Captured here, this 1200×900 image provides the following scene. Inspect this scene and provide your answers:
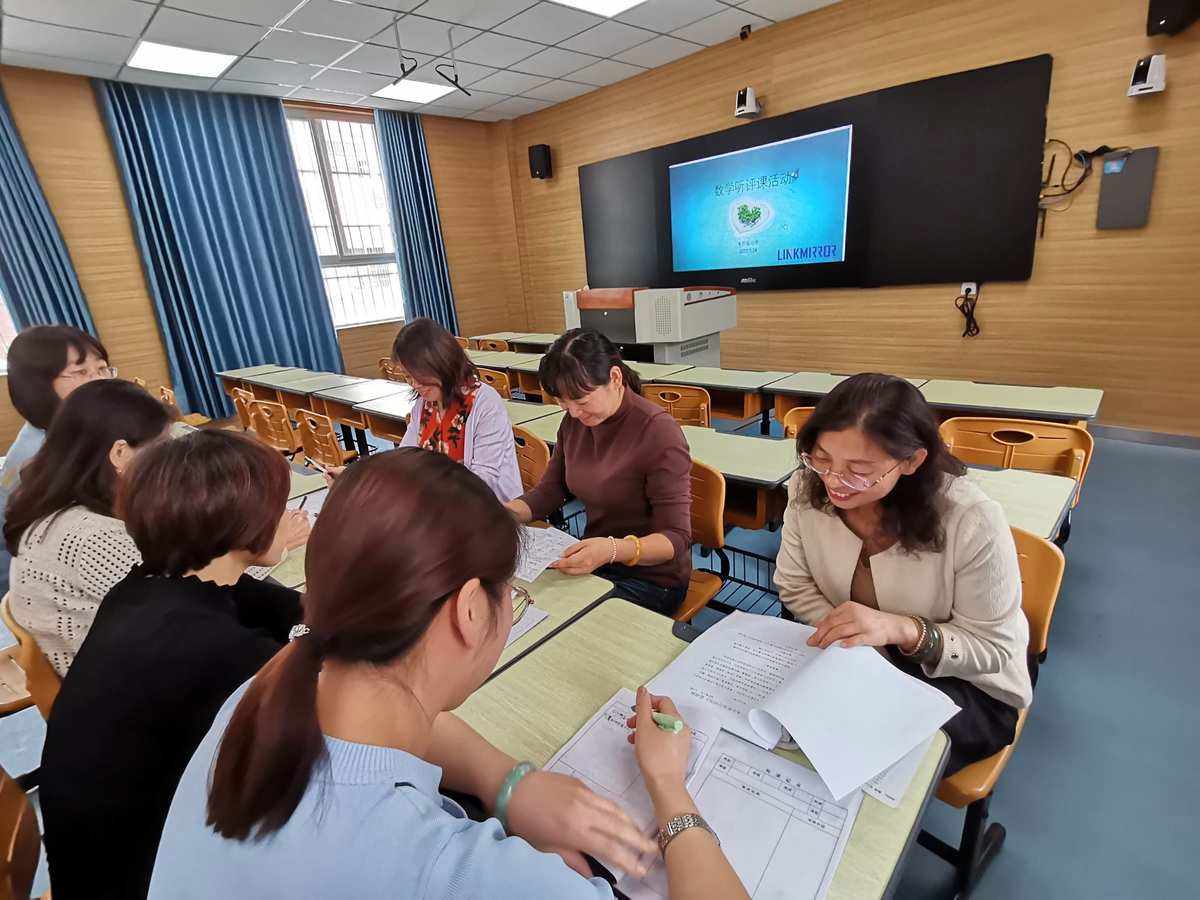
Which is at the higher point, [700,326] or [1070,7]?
[1070,7]

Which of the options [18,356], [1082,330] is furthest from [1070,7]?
[18,356]

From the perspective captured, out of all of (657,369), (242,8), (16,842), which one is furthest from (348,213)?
(16,842)

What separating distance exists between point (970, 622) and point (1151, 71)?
4.11 meters

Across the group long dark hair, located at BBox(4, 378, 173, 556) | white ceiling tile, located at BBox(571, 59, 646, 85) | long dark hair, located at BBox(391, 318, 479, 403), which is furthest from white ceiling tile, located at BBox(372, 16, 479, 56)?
long dark hair, located at BBox(4, 378, 173, 556)

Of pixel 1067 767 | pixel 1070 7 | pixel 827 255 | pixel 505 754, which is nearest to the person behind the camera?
pixel 505 754

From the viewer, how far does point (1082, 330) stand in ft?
12.9

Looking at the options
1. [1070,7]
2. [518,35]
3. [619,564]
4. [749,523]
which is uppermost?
[518,35]

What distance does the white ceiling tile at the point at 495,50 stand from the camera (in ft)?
15.2

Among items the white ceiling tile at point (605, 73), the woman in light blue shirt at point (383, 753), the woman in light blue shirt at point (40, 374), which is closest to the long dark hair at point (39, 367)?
the woman in light blue shirt at point (40, 374)

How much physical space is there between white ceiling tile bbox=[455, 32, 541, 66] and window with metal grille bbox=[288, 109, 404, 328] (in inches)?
88.0

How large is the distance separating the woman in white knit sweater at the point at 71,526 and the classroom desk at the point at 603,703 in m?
0.85

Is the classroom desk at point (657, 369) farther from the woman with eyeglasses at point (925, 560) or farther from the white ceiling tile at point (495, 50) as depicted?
the white ceiling tile at point (495, 50)

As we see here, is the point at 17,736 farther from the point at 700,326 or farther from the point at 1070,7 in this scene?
the point at 1070,7

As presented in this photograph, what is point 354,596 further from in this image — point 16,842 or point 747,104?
point 747,104
